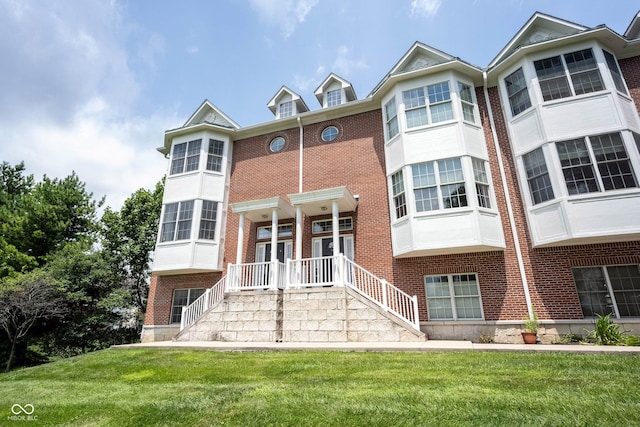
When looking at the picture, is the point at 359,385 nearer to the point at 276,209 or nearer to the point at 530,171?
the point at 276,209

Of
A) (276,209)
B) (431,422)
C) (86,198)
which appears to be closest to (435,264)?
(276,209)

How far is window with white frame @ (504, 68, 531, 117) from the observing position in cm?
1103

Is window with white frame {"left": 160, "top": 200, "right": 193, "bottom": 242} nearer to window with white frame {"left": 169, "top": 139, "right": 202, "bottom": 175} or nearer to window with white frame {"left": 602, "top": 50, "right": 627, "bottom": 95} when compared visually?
window with white frame {"left": 169, "top": 139, "right": 202, "bottom": 175}

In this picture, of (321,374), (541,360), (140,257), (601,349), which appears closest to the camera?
(321,374)

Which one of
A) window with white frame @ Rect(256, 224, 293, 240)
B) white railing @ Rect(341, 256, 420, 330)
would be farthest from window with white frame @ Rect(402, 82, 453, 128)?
window with white frame @ Rect(256, 224, 293, 240)

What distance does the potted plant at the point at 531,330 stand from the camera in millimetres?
9031

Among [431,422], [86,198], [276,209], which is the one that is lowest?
[431,422]

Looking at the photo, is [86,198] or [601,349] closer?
[601,349]

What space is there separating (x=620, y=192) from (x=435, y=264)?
17.7 feet

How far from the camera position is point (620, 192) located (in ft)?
29.2

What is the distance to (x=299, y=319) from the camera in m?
10.2

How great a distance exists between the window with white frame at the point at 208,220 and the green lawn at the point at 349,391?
7.06 metres

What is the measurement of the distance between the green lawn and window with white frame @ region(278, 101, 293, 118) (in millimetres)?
12178

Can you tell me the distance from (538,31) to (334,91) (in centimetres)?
828
